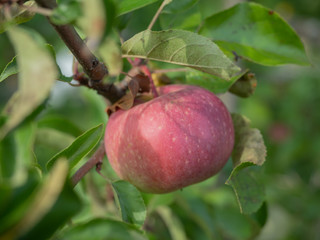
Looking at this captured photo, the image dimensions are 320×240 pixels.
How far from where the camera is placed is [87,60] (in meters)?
0.60

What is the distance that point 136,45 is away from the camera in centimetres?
61

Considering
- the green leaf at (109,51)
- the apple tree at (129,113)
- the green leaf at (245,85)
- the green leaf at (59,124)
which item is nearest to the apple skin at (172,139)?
the apple tree at (129,113)

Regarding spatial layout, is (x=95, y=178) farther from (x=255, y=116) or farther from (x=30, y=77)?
(x=255, y=116)

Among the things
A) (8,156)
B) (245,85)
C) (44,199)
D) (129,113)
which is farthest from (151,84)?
(44,199)

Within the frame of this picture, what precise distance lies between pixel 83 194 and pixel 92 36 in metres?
0.81

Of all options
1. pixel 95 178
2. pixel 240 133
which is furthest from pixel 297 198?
pixel 240 133

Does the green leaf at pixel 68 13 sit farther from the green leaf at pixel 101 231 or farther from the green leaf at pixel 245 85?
the green leaf at pixel 245 85

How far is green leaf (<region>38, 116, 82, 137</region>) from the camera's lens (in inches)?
41.5

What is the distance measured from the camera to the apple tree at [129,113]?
1.26 feet

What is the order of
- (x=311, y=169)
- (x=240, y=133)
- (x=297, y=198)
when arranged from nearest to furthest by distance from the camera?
(x=240, y=133), (x=297, y=198), (x=311, y=169)

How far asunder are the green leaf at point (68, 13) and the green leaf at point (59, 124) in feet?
2.11

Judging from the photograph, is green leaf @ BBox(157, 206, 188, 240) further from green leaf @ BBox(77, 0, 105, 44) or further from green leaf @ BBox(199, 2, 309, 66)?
green leaf @ BBox(77, 0, 105, 44)

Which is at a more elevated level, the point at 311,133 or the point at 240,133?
the point at 240,133

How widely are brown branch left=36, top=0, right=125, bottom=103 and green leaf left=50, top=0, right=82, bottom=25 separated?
1.6 inches
